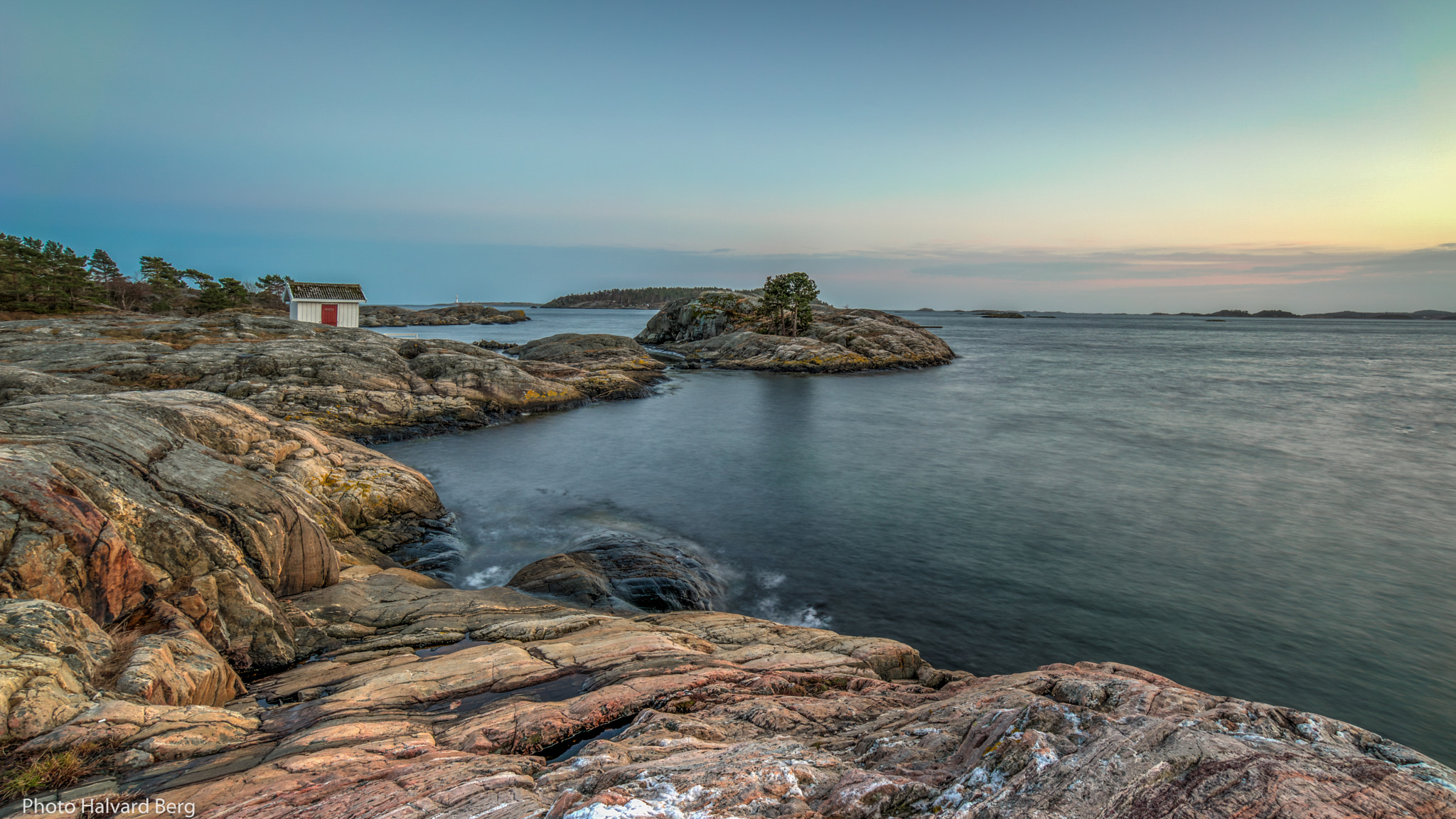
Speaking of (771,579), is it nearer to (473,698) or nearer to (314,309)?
(473,698)

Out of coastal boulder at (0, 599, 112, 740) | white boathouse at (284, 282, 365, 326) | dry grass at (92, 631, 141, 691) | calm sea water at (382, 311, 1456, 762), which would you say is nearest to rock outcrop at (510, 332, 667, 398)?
calm sea water at (382, 311, 1456, 762)

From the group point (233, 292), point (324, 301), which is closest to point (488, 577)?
point (324, 301)

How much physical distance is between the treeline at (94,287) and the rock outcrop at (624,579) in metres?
64.4

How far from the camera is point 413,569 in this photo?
18.3 meters

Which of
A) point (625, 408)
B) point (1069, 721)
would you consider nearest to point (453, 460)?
point (625, 408)

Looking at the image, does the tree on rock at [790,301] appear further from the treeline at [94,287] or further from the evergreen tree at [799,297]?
the treeline at [94,287]

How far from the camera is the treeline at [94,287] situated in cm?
5225

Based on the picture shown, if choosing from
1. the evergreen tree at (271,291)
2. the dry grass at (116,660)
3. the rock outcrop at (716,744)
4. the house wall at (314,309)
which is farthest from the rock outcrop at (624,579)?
the evergreen tree at (271,291)

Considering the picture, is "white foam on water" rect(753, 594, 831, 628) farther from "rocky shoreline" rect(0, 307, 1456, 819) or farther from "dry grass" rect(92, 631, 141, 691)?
"dry grass" rect(92, 631, 141, 691)

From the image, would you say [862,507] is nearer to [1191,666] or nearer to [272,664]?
[1191,666]

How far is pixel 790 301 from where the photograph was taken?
9119 centimetres

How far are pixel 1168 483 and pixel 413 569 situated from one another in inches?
1351

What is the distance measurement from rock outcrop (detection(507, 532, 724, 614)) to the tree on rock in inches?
2905

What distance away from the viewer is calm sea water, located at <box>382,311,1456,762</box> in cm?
1576
